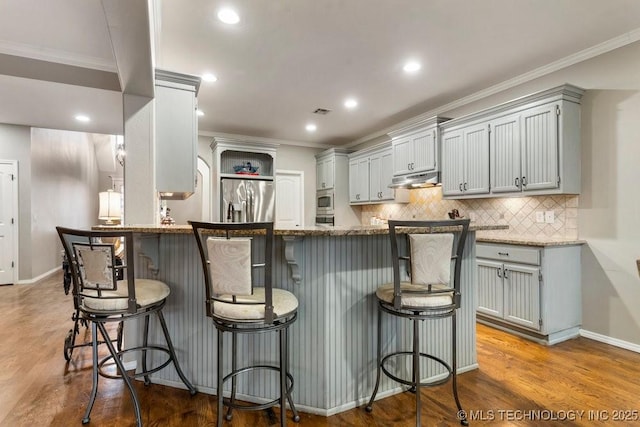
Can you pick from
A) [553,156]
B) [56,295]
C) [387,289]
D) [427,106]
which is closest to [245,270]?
[387,289]

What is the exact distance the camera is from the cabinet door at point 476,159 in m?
→ 3.59

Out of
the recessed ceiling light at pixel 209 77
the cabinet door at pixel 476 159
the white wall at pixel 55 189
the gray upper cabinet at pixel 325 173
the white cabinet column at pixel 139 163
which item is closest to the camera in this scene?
the white cabinet column at pixel 139 163

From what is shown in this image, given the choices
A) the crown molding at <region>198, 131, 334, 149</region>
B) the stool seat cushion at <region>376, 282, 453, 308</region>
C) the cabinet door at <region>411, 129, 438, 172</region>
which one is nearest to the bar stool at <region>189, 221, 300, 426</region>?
the stool seat cushion at <region>376, 282, 453, 308</region>

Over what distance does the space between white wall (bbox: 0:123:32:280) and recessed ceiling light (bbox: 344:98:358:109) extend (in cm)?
492

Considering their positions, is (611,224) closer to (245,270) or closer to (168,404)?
(245,270)

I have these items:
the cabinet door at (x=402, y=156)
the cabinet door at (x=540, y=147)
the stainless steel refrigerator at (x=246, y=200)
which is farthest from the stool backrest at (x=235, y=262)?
the stainless steel refrigerator at (x=246, y=200)

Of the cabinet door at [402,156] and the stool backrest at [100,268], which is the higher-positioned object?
the cabinet door at [402,156]

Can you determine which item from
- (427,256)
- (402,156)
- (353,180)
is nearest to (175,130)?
(427,256)

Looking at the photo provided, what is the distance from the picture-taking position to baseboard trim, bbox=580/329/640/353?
2.75 meters

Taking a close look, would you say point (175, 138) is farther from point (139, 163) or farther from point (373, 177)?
point (373, 177)

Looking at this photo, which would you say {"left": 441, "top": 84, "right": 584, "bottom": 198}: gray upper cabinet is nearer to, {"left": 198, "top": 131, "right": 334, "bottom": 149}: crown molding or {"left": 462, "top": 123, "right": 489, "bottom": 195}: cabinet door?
{"left": 462, "top": 123, "right": 489, "bottom": 195}: cabinet door

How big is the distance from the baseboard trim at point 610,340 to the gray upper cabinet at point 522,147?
1300mm

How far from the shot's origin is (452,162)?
13.1 feet

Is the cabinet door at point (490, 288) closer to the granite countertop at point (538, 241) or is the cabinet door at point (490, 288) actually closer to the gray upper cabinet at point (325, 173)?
the granite countertop at point (538, 241)
